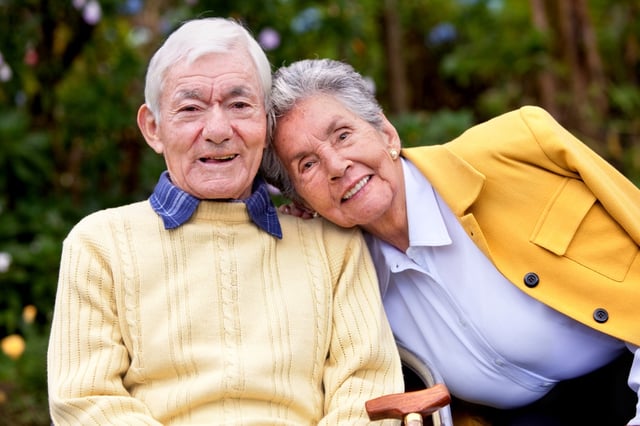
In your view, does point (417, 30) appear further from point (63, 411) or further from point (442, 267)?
point (63, 411)

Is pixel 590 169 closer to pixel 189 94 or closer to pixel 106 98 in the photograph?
pixel 189 94

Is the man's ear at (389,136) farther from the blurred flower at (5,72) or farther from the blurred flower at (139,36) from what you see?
the blurred flower at (139,36)

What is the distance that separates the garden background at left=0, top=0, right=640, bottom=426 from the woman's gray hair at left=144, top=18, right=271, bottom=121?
4.19ft

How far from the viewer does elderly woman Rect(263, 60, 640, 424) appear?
8.24 feet

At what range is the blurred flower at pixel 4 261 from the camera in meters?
4.34

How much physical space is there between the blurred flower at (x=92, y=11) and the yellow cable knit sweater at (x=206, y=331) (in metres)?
2.46

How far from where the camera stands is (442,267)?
2641 millimetres

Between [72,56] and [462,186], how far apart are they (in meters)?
3.11

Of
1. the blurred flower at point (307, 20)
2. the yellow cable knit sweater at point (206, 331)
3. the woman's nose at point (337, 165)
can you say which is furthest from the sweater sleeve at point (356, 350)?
the blurred flower at point (307, 20)

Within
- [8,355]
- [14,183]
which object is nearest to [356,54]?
[14,183]

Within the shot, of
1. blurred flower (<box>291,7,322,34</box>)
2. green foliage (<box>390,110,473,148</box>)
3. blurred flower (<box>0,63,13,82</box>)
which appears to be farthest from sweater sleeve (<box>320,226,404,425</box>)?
blurred flower (<box>0,63,13,82</box>)

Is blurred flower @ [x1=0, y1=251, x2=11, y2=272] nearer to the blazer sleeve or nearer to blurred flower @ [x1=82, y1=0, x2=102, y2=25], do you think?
blurred flower @ [x1=82, y1=0, x2=102, y2=25]

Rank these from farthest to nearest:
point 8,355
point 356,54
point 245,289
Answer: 1. point 356,54
2. point 8,355
3. point 245,289

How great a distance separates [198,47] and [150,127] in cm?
28
